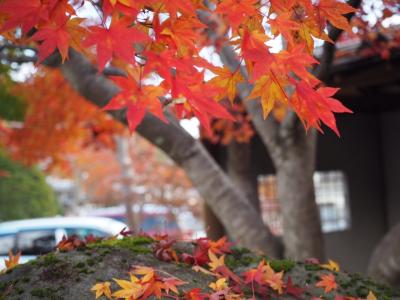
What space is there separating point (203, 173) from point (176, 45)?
268cm

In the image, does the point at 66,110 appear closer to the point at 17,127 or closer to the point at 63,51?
the point at 17,127

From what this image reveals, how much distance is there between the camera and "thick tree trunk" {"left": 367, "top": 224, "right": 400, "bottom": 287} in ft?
Answer: 13.4

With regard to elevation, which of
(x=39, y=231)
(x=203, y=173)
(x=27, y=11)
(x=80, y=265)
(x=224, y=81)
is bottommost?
(x=39, y=231)

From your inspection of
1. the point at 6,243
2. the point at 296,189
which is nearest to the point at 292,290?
the point at 296,189

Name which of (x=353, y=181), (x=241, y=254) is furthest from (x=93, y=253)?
(x=353, y=181)

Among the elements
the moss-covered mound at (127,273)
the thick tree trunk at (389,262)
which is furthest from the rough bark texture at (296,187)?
the moss-covered mound at (127,273)

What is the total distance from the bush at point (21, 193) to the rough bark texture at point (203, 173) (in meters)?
10.8

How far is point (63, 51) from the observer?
1.61 metres

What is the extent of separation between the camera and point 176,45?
5.79ft

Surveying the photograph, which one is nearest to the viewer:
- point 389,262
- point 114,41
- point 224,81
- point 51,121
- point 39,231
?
point 114,41

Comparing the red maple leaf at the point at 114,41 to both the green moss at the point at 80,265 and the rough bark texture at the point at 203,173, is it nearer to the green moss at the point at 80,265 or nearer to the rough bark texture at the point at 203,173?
the green moss at the point at 80,265

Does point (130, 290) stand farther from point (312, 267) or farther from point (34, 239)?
point (34, 239)

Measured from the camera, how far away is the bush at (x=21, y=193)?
14.9 meters

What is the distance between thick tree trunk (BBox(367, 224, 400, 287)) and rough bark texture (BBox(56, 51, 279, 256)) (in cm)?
77
